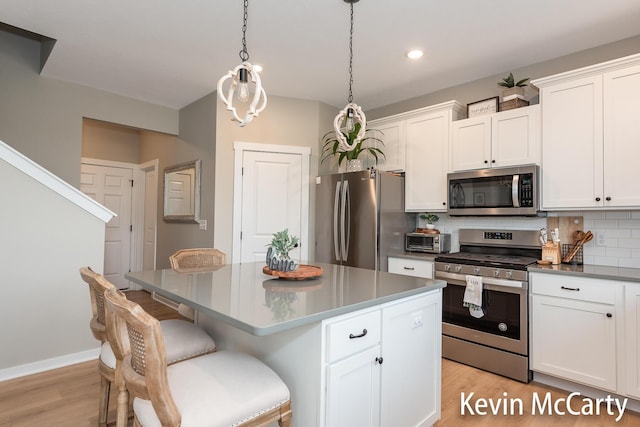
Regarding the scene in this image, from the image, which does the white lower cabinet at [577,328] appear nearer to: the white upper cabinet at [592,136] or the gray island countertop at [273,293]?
the white upper cabinet at [592,136]

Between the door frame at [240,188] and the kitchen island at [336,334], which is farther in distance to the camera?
the door frame at [240,188]

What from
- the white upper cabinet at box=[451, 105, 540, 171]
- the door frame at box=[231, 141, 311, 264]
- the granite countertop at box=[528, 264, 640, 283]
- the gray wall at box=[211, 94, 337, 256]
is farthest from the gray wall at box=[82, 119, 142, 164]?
the granite countertop at box=[528, 264, 640, 283]

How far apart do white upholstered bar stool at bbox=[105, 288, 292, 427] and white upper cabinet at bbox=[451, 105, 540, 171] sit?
2662 mm

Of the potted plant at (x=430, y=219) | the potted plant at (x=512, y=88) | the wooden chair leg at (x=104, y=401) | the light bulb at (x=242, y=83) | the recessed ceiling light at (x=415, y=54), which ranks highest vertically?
the recessed ceiling light at (x=415, y=54)

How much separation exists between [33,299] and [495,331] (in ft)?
11.8

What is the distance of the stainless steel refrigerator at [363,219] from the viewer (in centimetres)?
350

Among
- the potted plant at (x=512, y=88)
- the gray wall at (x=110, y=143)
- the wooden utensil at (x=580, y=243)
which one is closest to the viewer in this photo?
the wooden utensil at (x=580, y=243)

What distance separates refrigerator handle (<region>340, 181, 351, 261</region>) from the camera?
3.71 m

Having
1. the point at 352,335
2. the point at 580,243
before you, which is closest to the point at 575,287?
the point at 580,243

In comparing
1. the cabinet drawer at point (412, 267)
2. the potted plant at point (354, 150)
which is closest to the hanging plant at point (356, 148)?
the potted plant at point (354, 150)

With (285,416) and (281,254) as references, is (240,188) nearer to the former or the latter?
(281,254)

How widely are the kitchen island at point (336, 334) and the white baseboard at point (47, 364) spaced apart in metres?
1.54

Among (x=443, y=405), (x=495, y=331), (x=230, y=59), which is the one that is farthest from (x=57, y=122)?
(x=495, y=331)

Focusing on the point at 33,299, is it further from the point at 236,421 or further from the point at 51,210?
the point at 236,421
